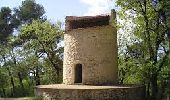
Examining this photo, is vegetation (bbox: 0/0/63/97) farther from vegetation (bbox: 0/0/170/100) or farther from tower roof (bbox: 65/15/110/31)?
tower roof (bbox: 65/15/110/31)

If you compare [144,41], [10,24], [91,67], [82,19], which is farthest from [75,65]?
[10,24]

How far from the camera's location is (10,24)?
162 feet

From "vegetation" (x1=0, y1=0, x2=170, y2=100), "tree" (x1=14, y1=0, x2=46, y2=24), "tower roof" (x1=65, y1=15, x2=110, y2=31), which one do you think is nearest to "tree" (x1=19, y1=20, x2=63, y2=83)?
"vegetation" (x1=0, y1=0, x2=170, y2=100)

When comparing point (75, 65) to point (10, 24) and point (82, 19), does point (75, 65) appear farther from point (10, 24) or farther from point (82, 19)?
point (10, 24)

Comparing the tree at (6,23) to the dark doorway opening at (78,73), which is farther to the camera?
the tree at (6,23)

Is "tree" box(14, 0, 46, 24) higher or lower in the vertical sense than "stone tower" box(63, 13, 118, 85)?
higher

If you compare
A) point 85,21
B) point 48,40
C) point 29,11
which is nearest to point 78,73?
point 85,21

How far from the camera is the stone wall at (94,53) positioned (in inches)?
949

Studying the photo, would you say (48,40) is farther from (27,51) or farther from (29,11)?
(29,11)

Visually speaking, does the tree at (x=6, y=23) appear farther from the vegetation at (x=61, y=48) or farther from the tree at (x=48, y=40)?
the tree at (x=48, y=40)

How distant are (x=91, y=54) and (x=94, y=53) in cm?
20

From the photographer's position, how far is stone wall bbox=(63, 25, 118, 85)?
2409cm

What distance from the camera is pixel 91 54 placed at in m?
24.2

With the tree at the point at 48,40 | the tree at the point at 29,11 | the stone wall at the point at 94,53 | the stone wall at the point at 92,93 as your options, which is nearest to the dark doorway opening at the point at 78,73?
the stone wall at the point at 94,53
